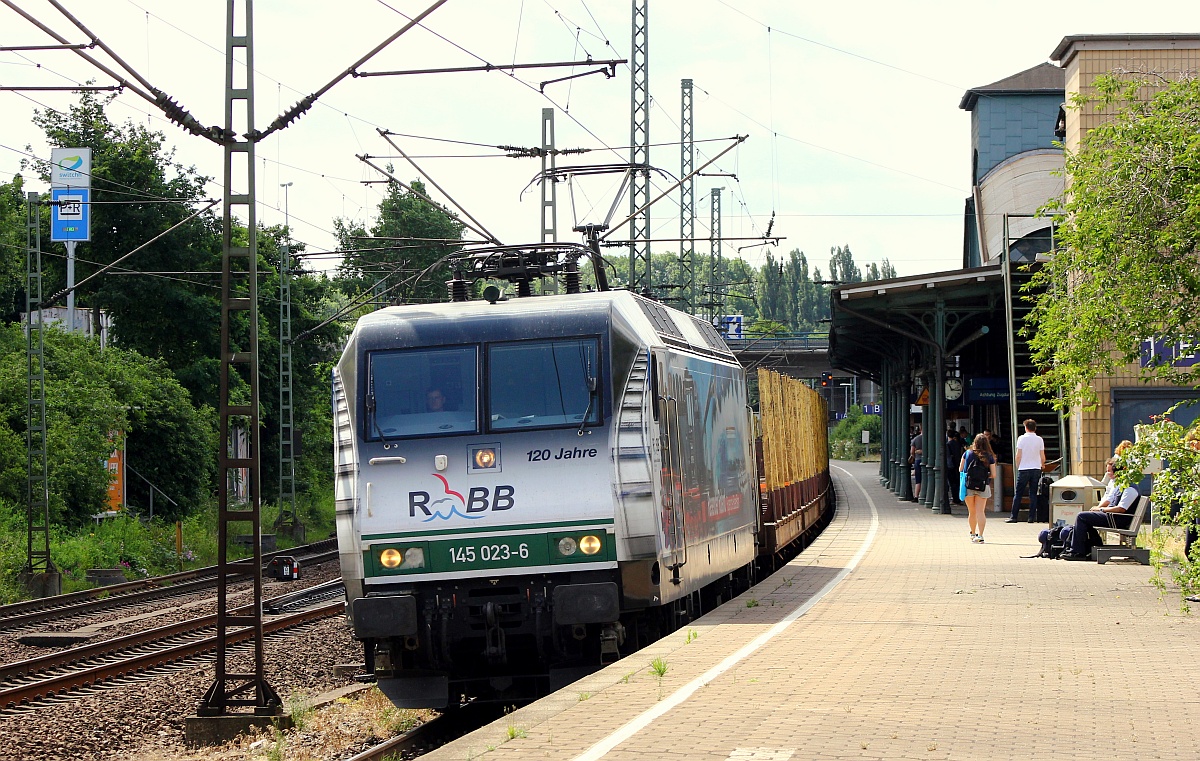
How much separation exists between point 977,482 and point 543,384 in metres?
12.2

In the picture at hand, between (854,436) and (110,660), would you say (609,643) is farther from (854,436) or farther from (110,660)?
(854,436)

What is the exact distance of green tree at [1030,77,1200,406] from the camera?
49.4 feet

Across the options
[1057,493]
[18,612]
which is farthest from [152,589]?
[1057,493]

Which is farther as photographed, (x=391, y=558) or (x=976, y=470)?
(x=976, y=470)

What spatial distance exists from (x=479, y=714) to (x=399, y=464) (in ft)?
7.19

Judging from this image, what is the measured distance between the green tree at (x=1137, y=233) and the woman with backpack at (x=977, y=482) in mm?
4531

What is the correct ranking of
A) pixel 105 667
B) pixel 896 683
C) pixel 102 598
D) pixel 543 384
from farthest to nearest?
1. pixel 102 598
2. pixel 105 667
3. pixel 543 384
4. pixel 896 683

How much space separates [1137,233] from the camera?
15297 millimetres

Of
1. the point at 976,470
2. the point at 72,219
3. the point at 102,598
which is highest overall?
the point at 72,219

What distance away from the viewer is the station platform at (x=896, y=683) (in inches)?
262

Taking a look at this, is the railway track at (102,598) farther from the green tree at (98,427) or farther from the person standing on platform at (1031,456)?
the person standing on platform at (1031,456)

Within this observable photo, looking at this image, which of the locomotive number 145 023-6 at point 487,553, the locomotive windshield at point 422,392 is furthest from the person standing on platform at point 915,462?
the locomotive number 145 023-6 at point 487,553

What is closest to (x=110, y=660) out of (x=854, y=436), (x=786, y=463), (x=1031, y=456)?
(x=786, y=463)

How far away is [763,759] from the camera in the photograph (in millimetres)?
6242
